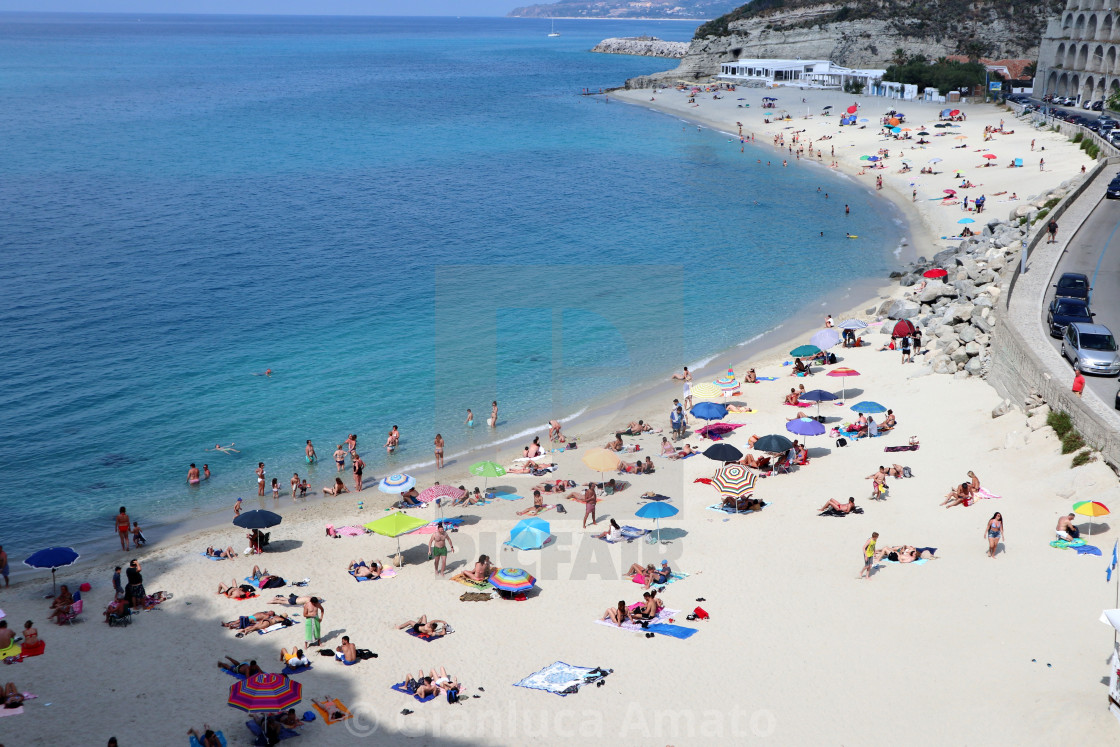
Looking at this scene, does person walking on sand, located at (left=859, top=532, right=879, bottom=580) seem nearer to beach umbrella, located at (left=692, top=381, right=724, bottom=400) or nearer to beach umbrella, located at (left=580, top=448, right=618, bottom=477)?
beach umbrella, located at (left=580, top=448, right=618, bottom=477)

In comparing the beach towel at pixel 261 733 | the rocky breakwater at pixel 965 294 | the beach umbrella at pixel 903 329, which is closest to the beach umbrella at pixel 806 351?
the beach umbrella at pixel 903 329

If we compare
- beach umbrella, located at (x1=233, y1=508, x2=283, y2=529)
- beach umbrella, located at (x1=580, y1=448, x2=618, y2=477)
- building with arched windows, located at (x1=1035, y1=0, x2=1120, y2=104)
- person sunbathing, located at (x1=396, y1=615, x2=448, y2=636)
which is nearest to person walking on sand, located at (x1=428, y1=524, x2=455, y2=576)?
person sunbathing, located at (x1=396, y1=615, x2=448, y2=636)

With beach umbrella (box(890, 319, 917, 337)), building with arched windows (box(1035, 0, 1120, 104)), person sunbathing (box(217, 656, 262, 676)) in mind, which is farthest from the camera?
building with arched windows (box(1035, 0, 1120, 104))

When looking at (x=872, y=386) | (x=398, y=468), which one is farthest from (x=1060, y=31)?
(x=398, y=468)

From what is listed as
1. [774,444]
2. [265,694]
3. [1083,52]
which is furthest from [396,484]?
[1083,52]

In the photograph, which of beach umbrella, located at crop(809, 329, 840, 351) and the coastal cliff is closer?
beach umbrella, located at crop(809, 329, 840, 351)
